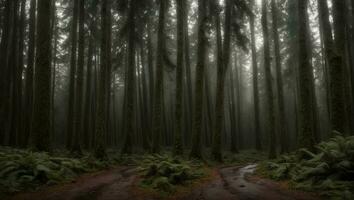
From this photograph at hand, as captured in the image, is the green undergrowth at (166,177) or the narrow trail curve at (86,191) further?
the green undergrowth at (166,177)

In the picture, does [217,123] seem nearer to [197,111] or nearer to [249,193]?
[197,111]

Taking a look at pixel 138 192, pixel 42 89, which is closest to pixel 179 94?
pixel 42 89

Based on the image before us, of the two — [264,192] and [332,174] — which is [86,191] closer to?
[264,192]

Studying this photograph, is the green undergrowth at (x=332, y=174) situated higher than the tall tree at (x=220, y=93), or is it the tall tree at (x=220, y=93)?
the tall tree at (x=220, y=93)

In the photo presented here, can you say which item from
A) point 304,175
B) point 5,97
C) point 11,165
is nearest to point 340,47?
point 304,175

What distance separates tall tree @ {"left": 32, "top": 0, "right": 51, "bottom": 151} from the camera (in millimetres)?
11016

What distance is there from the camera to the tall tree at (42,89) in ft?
36.1

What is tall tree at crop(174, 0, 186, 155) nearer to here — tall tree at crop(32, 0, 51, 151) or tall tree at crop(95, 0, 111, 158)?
tall tree at crop(95, 0, 111, 158)

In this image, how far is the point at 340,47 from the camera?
1232cm

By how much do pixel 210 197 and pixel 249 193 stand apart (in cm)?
95

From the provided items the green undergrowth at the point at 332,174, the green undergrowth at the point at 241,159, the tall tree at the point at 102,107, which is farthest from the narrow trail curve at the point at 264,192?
the green undergrowth at the point at 241,159

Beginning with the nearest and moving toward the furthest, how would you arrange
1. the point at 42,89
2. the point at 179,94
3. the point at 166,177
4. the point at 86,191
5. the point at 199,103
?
the point at 86,191 → the point at 166,177 → the point at 42,89 → the point at 199,103 → the point at 179,94

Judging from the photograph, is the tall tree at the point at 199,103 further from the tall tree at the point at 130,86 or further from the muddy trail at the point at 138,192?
the muddy trail at the point at 138,192

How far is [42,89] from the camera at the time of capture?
440 inches
